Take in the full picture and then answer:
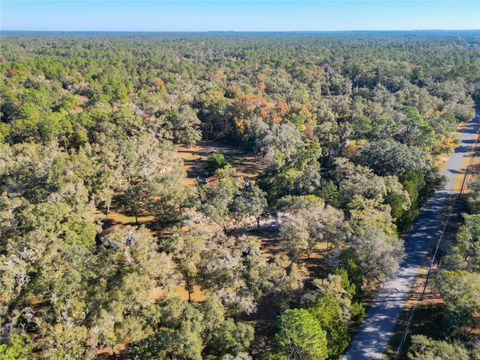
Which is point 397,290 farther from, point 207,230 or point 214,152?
point 214,152

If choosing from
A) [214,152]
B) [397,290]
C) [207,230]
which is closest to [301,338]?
[207,230]

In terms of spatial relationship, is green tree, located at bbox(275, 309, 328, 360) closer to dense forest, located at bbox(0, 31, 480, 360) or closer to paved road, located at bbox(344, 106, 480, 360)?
dense forest, located at bbox(0, 31, 480, 360)

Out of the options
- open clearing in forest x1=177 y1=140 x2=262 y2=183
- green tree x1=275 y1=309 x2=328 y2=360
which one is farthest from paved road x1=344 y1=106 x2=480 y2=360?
open clearing in forest x1=177 y1=140 x2=262 y2=183

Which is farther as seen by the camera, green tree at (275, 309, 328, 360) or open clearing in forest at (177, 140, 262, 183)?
open clearing in forest at (177, 140, 262, 183)

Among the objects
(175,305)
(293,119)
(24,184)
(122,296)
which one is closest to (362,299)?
(175,305)

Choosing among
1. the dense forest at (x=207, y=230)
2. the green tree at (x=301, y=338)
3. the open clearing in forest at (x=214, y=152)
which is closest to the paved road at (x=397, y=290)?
the dense forest at (x=207, y=230)

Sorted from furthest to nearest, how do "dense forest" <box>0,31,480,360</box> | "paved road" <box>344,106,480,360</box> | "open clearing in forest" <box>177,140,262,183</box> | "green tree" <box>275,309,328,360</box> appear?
"open clearing in forest" <box>177,140,262,183</box>
"paved road" <box>344,106,480,360</box>
"dense forest" <box>0,31,480,360</box>
"green tree" <box>275,309,328,360</box>
